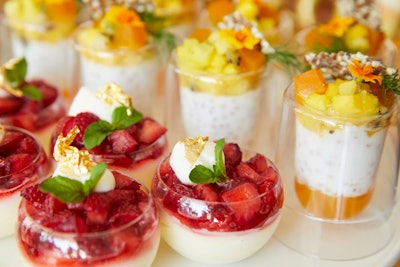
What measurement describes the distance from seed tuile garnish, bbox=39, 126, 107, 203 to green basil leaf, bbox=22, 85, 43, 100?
24.3 inches

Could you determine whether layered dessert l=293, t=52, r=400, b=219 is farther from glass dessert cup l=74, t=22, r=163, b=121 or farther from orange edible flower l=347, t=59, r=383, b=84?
glass dessert cup l=74, t=22, r=163, b=121

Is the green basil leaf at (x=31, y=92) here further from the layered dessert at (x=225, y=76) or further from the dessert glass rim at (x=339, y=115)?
the dessert glass rim at (x=339, y=115)

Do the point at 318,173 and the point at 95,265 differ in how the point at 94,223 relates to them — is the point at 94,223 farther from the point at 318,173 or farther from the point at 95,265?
the point at 318,173

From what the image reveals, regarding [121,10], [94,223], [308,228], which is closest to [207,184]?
[94,223]

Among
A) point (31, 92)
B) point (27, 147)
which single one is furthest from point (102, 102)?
point (31, 92)

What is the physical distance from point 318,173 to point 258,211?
1.02 feet

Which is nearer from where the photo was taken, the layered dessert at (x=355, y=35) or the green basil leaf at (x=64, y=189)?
the green basil leaf at (x=64, y=189)

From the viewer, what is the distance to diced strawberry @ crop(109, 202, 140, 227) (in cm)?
144

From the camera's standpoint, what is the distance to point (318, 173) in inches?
69.5

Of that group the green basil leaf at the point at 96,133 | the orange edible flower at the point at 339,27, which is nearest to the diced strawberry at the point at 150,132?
the green basil leaf at the point at 96,133

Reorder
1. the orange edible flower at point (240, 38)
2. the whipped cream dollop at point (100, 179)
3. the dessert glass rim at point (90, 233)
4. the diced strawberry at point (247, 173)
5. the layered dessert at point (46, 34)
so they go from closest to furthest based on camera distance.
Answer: the dessert glass rim at point (90, 233)
the whipped cream dollop at point (100, 179)
the diced strawberry at point (247, 173)
the orange edible flower at point (240, 38)
the layered dessert at point (46, 34)

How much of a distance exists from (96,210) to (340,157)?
2.28 ft

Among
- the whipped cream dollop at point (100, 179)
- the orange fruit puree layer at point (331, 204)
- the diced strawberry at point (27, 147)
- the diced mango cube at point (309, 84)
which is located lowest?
the orange fruit puree layer at point (331, 204)

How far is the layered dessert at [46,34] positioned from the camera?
2529 millimetres
